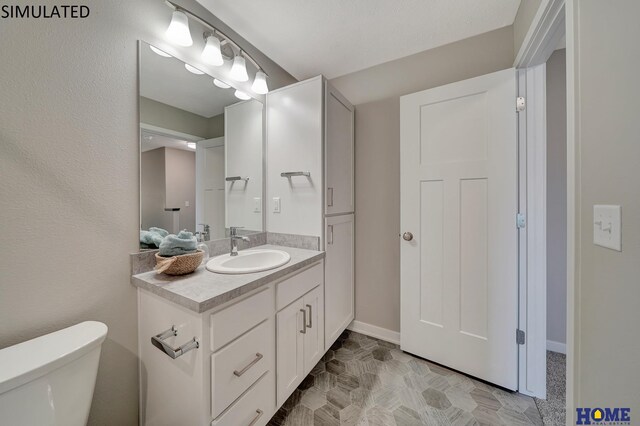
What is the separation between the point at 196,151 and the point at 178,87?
357 millimetres

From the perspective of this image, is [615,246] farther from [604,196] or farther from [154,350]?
[154,350]

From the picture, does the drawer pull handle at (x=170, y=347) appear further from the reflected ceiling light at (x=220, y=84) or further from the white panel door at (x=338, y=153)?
the reflected ceiling light at (x=220, y=84)

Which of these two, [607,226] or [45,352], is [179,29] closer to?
[45,352]

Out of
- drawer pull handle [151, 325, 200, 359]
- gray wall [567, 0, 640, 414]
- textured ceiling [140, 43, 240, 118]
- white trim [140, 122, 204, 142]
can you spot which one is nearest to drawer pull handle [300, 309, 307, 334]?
drawer pull handle [151, 325, 200, 359]

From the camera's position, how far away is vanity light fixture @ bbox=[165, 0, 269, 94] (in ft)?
3.89

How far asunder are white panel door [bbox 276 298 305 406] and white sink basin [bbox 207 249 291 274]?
0.88 feet

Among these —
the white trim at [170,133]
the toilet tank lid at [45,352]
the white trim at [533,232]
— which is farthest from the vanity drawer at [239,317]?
the white trim at [533,232]

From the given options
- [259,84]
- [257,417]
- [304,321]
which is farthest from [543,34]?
[257,417]

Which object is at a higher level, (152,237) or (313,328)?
(152,237)

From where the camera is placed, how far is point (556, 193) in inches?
68.6

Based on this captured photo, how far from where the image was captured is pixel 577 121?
74cm

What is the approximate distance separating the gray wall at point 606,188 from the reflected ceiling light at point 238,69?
160cm

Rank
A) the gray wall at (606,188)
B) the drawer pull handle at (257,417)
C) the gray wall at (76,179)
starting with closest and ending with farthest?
the gray wall at (606,188)
the gray wall at (76,179)
the drawer pull handle at (257,417)

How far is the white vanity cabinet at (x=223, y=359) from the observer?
865mm
